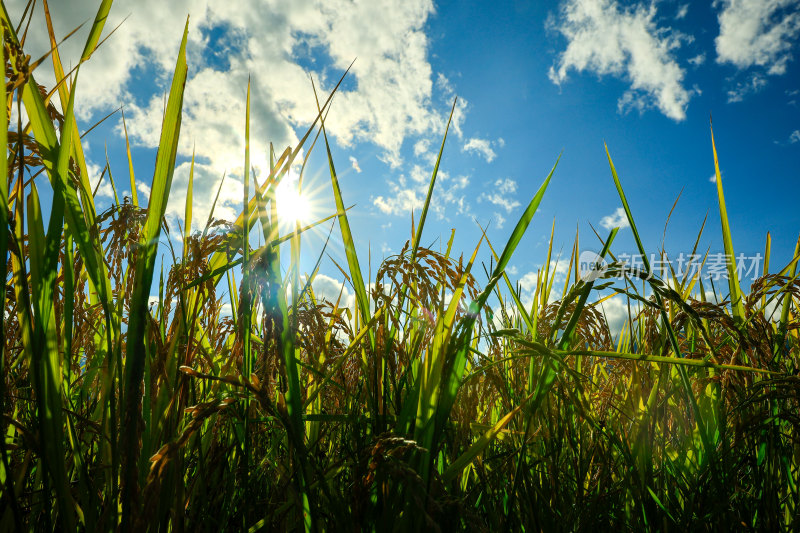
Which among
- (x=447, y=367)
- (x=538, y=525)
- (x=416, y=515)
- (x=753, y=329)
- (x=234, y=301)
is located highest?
(x=753, y=329)

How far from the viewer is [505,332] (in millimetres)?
1026

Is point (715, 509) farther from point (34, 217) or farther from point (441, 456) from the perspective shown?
point (34, 217)

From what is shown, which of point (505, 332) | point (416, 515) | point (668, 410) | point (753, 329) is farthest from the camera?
point (668, 410)

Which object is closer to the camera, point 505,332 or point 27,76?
point 27,76

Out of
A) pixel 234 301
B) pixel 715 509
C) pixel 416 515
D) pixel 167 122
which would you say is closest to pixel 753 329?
pixel 715 509

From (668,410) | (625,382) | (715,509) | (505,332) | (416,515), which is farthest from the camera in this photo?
(625,382)

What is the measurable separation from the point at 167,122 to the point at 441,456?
1.12 meters

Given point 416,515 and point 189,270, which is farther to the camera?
point 189,270

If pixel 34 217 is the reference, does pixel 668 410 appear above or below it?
below

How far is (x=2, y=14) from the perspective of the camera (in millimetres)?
842

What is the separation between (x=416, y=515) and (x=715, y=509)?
3.32ft

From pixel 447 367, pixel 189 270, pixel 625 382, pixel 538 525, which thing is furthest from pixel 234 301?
pixel 625 382

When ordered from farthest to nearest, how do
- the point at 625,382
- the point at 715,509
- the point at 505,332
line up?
1. the point at 625,382
2. the point at 715,509
3. the point at 505,332

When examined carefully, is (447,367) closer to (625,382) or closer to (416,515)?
(416,515)
